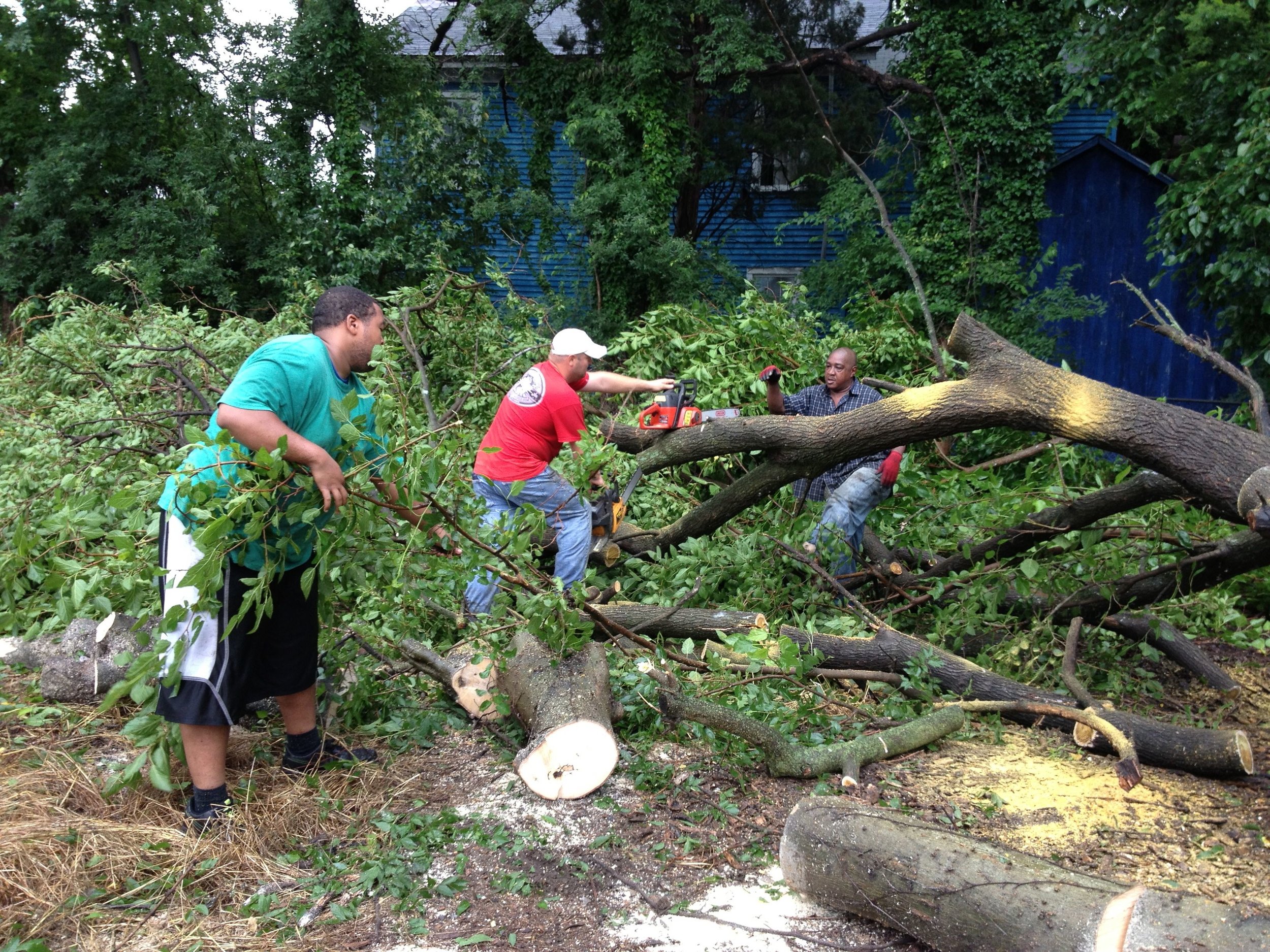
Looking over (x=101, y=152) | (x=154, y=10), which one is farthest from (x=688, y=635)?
(x=154, y=10)

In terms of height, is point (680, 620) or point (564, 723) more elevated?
point (564, 723)

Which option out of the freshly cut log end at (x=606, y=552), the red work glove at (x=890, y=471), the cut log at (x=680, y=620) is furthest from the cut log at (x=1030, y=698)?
the red work glove at (x=890, y=471)

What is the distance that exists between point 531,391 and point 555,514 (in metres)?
0.63

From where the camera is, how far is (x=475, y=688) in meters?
3.66

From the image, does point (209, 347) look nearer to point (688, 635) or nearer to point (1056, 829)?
point (688, 635)

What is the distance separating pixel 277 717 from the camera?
362 centimetres

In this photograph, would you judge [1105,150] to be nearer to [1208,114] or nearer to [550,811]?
[1208,114]

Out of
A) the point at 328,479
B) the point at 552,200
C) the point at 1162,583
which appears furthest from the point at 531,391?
the point at 552,200

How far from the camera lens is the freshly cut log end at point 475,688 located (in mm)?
3525

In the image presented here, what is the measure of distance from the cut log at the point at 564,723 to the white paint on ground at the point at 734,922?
1.87 ft

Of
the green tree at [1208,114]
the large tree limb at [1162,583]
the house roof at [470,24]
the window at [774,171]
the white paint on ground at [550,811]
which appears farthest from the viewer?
the window at [774,171]

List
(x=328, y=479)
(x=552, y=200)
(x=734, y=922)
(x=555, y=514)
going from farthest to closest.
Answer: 1. (x=552, y=200)
2. (x=555, y=514)
3. (x=328, y=479)
4. (x=734, y=922)

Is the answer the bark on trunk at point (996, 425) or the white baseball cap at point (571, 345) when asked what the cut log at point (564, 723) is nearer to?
the bark on trunk at point (996, 425)

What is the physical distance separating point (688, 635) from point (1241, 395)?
7272 mm
